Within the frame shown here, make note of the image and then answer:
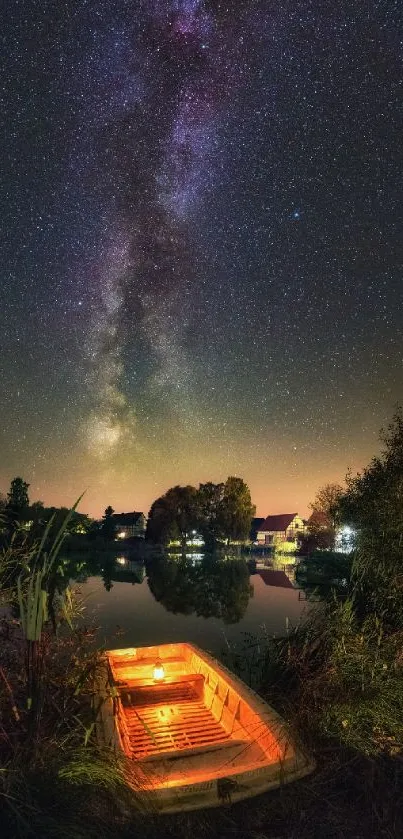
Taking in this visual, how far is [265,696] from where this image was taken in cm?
966

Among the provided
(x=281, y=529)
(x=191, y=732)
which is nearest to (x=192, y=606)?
(x=191, y=732)

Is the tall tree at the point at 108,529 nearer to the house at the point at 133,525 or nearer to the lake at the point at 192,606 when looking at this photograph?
the lake at the point at 192,606

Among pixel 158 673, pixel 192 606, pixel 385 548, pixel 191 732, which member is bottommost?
pixel 192 606

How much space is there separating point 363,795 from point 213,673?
4.37m

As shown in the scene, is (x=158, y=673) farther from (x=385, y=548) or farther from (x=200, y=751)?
(x=385, y=548)

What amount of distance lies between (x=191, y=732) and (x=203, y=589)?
35083mm

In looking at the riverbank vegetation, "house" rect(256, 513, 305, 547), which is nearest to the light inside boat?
the riverbank vegetation

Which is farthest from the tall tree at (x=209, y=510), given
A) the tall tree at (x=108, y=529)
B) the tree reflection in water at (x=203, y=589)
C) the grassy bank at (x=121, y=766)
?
the grassy bank at (x=121, y=766)

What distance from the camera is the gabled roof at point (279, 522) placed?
404 ft

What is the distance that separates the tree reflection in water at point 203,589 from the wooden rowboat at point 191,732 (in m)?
18.1

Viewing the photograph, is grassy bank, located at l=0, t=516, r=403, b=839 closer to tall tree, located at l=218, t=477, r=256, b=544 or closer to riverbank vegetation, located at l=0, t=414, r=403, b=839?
riverbank vegetation, located at l=0, t=414, r=403, b=839

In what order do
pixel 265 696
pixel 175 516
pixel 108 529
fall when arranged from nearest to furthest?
pixel 265 696, pixel 108 529, pixel 175 516

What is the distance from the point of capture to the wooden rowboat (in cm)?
620

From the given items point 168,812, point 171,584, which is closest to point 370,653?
point 168,812
